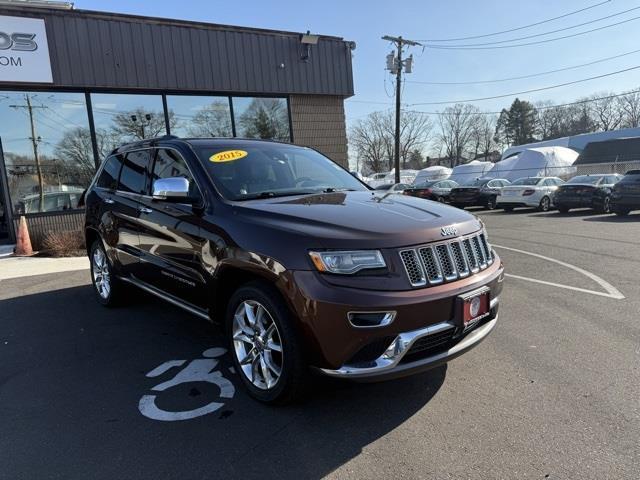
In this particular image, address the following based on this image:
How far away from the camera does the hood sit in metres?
2.71

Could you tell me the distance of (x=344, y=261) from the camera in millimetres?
2670

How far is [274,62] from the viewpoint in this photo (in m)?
13.4

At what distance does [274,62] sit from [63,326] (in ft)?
34.3

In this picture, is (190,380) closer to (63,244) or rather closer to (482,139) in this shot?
(63,244)

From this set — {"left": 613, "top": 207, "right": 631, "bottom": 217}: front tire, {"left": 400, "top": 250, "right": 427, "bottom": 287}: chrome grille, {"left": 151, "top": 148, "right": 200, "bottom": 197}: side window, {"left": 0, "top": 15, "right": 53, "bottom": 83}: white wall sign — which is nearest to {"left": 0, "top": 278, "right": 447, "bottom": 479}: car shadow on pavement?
{"left": 400, "top": 250, "right": 427, "bottom": 287}: chrome grille

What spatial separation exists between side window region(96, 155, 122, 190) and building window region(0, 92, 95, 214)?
696 centimetres

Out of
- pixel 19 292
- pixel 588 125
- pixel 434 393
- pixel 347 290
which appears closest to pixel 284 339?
pixel 347 290

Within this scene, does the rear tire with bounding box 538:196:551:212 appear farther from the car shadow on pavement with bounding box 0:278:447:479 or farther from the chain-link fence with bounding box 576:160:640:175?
the car shadow on pavement with bounding box 0:278:447:479

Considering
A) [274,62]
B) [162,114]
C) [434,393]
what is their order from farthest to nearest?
[274,62] < [162,114] < [434,393]

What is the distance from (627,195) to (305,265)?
15234mm

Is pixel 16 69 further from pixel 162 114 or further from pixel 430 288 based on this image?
pixel 430 288

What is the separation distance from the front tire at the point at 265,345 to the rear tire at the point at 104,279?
8.71ft

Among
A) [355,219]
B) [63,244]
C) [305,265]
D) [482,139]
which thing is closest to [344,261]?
[305,265]

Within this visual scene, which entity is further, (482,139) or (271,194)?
(482,139)
